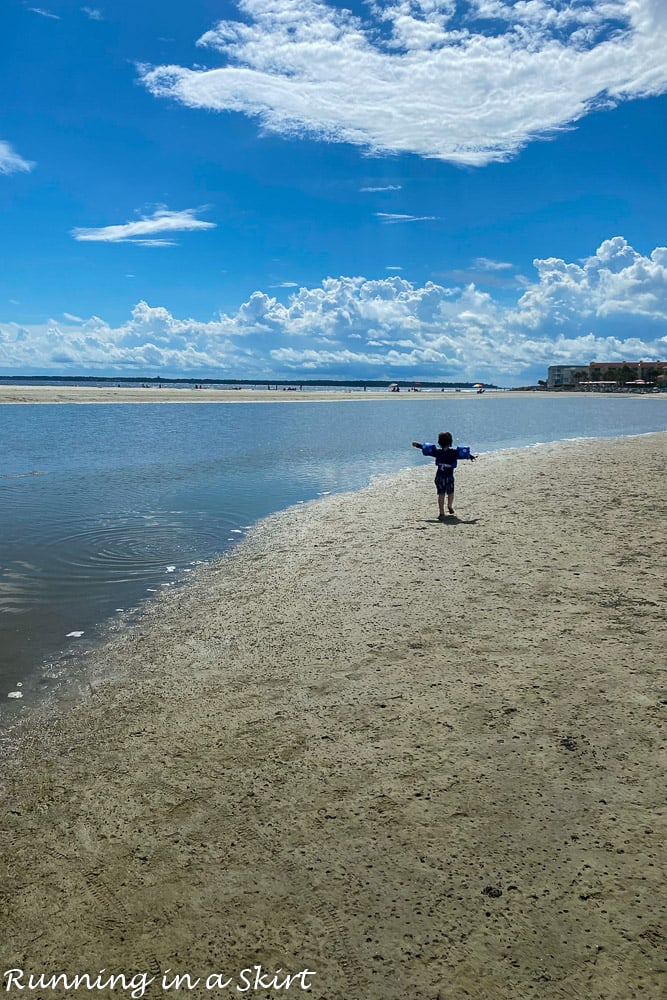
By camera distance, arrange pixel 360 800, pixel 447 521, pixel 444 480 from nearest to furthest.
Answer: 1. pixel 360 800
2. pixel 447 521
3. pixel 444 480

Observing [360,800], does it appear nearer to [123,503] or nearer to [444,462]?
[444,462]

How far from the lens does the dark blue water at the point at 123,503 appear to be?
27.9 ft

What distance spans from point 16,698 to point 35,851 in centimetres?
245

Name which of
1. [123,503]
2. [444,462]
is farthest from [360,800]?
[123,503]

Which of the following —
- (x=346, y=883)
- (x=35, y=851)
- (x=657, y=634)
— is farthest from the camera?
(x=657, y=634)

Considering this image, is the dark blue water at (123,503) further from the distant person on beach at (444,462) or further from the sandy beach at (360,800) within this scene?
the distant person on beach at (444,462)

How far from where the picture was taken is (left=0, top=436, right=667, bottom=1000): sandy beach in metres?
3.23

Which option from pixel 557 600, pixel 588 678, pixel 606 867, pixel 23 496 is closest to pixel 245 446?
pixel 23 496

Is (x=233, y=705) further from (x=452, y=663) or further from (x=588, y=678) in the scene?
(x=588, y=678)

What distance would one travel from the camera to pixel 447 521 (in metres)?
13.2

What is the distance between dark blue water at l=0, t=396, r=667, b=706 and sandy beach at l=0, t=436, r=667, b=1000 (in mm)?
1220

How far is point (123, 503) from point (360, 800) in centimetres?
1304

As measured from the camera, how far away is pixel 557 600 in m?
8.01

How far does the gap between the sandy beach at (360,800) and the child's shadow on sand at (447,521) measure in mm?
4252
